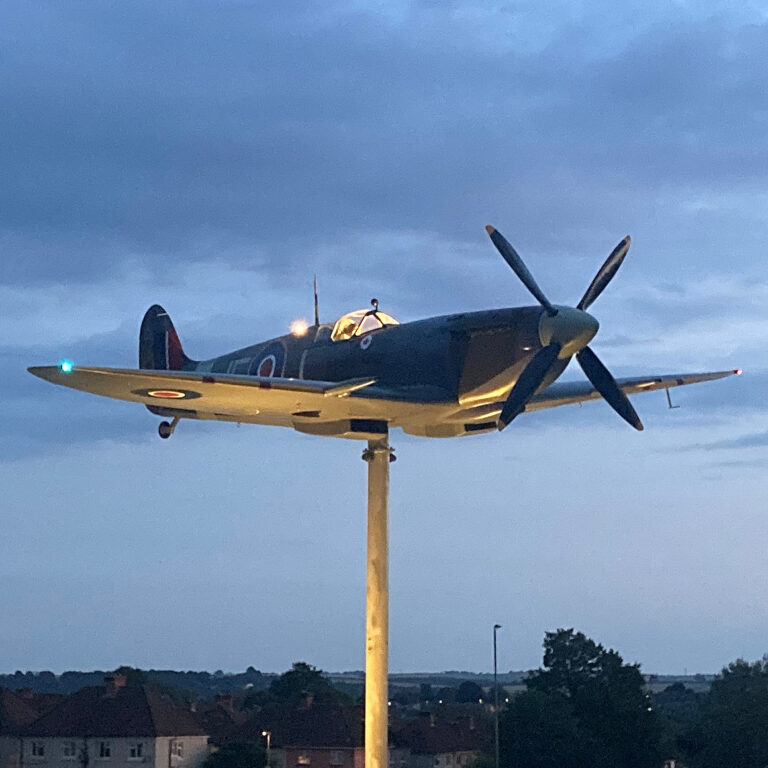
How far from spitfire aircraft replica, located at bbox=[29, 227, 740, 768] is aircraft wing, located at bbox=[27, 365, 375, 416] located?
1.2 inches

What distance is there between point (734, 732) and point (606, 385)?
5388cm

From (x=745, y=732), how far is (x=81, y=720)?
36.9 metres

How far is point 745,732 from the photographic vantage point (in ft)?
272

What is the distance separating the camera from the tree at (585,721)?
7812 cm

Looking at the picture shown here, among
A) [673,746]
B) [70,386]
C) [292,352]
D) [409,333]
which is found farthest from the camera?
[673,746]

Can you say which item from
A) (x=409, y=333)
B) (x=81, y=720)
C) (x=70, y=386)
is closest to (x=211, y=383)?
(x=70, y=386)

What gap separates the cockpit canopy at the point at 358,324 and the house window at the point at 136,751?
47.4m

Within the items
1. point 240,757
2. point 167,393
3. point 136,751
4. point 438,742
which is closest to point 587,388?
point 167,393

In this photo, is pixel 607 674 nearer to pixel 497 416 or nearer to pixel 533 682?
pixel 533 682

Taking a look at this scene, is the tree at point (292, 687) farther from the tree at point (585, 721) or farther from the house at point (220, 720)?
the tree at point (585, 721)

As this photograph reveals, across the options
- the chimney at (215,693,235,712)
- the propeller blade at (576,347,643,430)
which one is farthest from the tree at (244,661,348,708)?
the propeller blade at (576,347,643,430)

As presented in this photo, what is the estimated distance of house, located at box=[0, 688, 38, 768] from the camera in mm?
80500

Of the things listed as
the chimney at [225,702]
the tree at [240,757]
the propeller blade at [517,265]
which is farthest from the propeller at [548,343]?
the chimney at [225,702]

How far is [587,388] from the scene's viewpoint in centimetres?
3900
